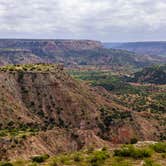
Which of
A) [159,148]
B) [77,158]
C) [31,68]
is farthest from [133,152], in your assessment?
[31,68]

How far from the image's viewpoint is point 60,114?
12450 cm

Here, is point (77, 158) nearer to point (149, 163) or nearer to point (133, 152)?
point (133, 152)

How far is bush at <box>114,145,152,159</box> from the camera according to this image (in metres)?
33.3

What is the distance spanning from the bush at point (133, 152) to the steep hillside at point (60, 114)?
2398 inches

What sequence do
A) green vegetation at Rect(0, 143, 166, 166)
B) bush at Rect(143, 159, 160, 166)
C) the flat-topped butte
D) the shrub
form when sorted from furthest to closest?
the flat-topped butte → the shrub → green vegetation at Rect(0, 143, 166, 166) → bush at Rect(143, 159, 160, 166)

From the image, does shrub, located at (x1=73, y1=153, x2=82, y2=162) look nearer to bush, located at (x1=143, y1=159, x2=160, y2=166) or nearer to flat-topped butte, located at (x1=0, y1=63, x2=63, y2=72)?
bush, located at (x1=143, y1=159, x2=160, y2=166)

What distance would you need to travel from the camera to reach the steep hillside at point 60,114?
4043 inches

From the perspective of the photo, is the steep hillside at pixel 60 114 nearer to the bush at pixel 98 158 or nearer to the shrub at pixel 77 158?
the shrub at pixel 77 158

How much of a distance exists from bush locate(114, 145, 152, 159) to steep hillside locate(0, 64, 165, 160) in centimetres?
6092

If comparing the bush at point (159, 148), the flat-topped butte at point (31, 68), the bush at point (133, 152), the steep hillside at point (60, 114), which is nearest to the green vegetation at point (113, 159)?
the bush at point (133, 152)

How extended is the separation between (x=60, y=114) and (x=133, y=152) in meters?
91.6

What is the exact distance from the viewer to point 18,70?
451 ft

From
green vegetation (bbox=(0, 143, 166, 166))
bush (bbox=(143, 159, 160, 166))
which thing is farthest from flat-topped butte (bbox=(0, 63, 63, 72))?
bush (bbox=(143, 159, 160, 166))

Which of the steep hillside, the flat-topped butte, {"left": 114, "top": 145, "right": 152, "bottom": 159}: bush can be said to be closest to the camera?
{"left": 114, "top": 145, "right": 152, "bottom": 159}: bush
